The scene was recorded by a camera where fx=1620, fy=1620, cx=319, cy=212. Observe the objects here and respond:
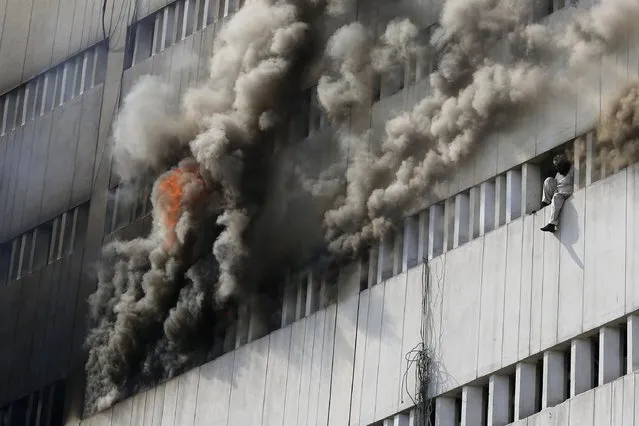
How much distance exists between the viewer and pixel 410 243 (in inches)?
941

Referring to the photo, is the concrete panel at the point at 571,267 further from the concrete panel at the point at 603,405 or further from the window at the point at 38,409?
the window at the point at 38,409

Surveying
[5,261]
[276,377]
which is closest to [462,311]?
[276,377]

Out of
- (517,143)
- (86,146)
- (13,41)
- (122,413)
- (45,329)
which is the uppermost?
(13,41)

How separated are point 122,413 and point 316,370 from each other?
17.1 ft

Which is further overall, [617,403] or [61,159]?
[61,159]

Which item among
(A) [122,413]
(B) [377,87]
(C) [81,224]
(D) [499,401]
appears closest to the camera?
(D) [499,401]

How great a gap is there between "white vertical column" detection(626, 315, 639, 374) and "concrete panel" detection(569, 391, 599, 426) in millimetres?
593

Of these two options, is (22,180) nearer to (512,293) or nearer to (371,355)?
(371,355)

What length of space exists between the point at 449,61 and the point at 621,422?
Result: 659 centimetres

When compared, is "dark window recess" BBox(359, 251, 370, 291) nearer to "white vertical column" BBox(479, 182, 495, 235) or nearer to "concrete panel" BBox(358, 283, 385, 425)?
"concrete panel" BBox(358, 283, 385, 425)

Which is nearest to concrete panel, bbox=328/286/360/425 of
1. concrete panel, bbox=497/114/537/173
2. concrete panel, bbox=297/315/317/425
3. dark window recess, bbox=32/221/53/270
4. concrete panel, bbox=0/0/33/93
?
concrete panel, bbox=297/315/317/425

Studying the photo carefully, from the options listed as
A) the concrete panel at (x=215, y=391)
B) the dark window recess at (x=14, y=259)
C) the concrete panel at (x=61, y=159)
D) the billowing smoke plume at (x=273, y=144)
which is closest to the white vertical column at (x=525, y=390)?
the billowing smoke plume at (x=273, y=144)

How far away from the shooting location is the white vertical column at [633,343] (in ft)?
66.1

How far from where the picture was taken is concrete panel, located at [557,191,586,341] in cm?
2081
